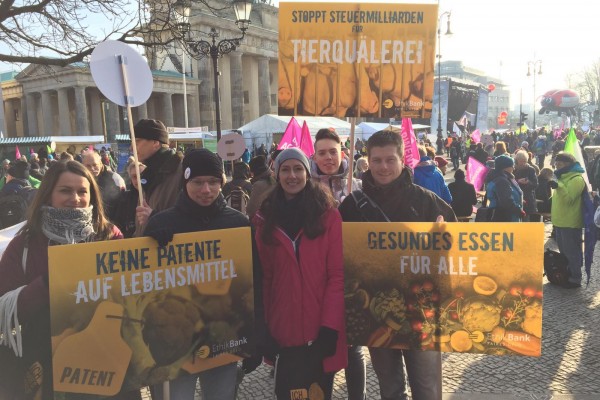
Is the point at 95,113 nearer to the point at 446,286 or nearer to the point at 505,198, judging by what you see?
the point at 505,198

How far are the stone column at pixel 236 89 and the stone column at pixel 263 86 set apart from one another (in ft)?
16.2

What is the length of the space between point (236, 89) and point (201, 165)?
55921mm

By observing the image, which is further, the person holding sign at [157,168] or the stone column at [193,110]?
the stone column at [193,110]

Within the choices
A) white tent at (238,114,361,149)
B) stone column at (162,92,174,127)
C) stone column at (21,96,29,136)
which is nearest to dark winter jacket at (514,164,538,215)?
white tent at (238,114,361,149)

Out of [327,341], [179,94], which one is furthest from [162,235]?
[179,94]

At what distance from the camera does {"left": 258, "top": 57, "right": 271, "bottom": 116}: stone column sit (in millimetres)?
61656

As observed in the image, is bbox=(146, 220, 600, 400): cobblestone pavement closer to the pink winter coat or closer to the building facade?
the pink winter coat

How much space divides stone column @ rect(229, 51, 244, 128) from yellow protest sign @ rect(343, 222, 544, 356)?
55.8 meters

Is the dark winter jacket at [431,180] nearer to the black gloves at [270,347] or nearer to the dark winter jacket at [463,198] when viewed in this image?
the dark winter jacket at [463,198]

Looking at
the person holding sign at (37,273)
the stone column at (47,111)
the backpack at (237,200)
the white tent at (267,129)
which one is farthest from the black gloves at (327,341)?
the stone column at (47,111)

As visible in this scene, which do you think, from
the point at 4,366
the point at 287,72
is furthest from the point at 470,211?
the point at 4,366

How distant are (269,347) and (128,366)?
2.44ft

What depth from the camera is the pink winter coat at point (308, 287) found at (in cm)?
267

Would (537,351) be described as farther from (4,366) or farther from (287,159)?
(4,366)
